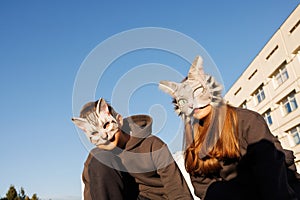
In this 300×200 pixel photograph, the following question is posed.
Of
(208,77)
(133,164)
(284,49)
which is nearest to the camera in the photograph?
(208,77)

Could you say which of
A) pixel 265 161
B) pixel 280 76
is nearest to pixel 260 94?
pixel 280 76

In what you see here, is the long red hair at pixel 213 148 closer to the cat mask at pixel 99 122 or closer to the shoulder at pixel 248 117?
the shoulder at pixel 248 117

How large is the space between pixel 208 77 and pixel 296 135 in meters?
17.1

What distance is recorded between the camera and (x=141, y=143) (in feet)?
6.11

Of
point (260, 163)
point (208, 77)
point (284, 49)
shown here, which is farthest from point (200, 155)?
point (284, 49)

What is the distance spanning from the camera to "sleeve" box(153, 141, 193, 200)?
5.37 ft

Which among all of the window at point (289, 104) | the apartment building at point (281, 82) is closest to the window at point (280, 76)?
the apartment building at point (281, 82)

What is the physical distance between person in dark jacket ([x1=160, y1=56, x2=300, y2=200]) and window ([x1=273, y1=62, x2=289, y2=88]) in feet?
55.9

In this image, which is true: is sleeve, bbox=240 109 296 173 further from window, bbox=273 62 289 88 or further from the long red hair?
window, bbox=273 62 289 88

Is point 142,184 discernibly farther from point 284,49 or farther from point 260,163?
point 284,49

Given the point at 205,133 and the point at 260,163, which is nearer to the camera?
the point at 260,163

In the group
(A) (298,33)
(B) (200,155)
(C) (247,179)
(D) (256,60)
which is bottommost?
(C) (247,179)

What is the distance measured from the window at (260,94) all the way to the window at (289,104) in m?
2.51

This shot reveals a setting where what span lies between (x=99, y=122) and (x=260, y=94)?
20.8m
